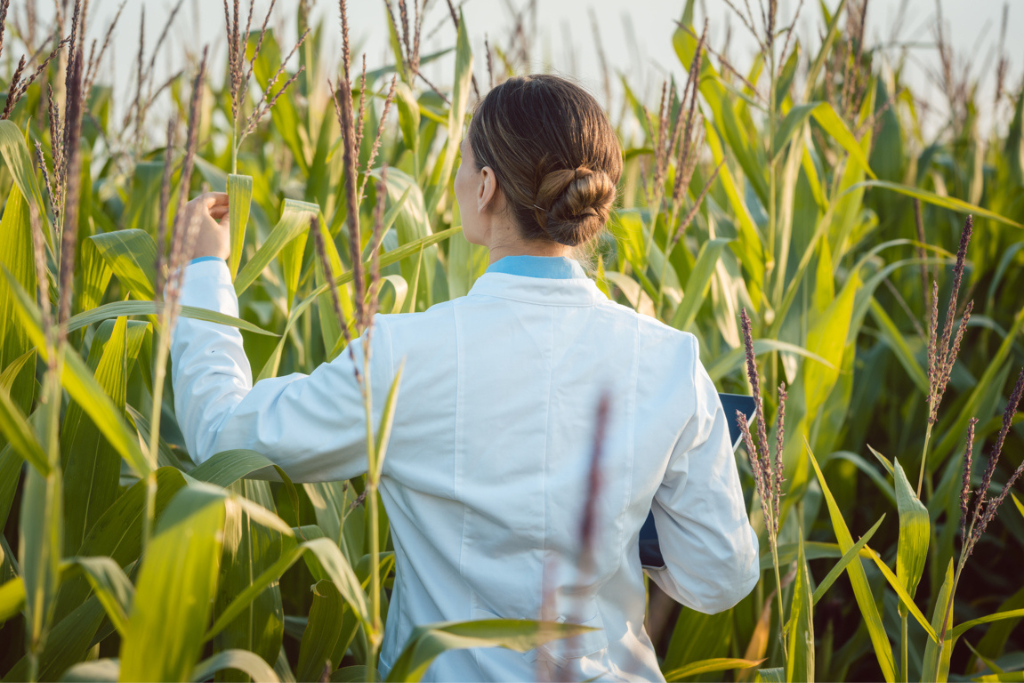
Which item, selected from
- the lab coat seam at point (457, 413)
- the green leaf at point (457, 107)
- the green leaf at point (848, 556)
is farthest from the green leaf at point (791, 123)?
the lab coat seam at point (457, 413)

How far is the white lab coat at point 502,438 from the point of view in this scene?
0.90 metres

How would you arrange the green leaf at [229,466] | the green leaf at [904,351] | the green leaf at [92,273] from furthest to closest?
the green leaf at [904,351], the green leaf at [92,273], the green leaf at [229,466]

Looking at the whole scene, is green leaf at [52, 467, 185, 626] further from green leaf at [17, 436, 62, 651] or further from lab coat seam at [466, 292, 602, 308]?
lab coat seam at [466, 292, 602, 308]

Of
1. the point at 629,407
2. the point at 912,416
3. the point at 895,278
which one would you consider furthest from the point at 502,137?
the point at 895,278

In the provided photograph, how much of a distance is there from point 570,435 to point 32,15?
6.00 ft

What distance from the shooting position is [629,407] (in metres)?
0.96

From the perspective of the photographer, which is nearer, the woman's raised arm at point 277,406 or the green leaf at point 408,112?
the woman's raised arm at point 277,406

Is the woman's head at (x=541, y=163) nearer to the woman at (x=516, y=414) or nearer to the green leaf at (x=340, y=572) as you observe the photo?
the woman at (x=516, y=414)

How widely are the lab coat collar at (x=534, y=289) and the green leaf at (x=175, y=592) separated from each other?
0.47 meters

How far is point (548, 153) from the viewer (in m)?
0.94

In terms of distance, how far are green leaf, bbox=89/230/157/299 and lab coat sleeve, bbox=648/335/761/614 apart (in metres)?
0.79

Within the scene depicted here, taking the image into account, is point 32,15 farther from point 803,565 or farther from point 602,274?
point 803,565

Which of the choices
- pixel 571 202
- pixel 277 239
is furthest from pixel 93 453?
pixel 571 202

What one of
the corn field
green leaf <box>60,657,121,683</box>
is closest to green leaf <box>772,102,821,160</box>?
the corn field
